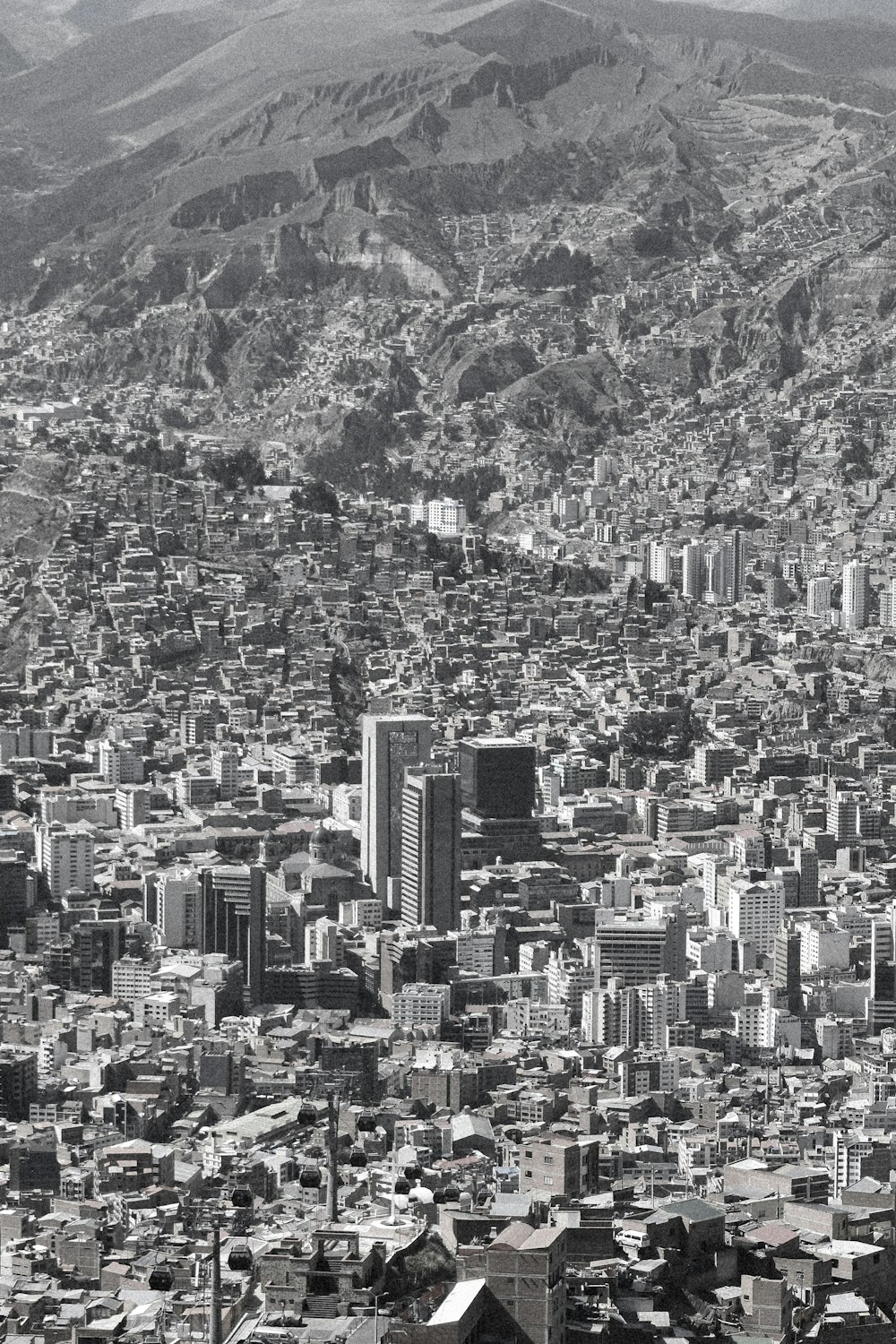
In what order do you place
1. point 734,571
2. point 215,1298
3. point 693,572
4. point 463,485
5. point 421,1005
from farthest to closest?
point 463,485, point 734,571, point 693,572, point 421,1005, point 215,1298

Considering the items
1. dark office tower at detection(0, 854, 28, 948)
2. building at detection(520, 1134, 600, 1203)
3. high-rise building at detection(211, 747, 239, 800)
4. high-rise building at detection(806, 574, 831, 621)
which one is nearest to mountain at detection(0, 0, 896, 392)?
high-rise building at detection(806, 574, 831, 621)

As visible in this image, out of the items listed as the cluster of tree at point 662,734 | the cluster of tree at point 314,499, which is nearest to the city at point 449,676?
the cluster of tree at point 662,734

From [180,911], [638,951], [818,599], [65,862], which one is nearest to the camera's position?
[638,951]

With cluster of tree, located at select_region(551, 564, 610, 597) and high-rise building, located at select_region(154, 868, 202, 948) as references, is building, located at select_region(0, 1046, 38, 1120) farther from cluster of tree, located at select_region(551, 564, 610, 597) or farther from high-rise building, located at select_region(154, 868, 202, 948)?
cluster of tree, located at select_region(551, 564, 610, 597)

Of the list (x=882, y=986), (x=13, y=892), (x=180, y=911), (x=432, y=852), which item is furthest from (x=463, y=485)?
(x=882, y=986)

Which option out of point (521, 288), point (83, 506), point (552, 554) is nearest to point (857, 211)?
point (521, 288)

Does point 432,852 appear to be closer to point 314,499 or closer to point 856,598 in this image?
point 856,598
